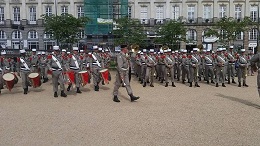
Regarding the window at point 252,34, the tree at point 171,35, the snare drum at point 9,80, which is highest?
the window at point 252,34

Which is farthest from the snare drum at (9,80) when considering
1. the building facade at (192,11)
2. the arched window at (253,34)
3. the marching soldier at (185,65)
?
the arched window at (253,34)

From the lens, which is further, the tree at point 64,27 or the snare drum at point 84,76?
the tree at point 64,27

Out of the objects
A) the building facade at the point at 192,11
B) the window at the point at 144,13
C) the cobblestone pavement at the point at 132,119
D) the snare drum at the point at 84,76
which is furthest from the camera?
the window at the point at 144,13

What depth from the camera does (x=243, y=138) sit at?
6531 millimetres

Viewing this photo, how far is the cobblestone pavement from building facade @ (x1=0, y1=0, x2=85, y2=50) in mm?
51433

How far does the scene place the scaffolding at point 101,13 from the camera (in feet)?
179

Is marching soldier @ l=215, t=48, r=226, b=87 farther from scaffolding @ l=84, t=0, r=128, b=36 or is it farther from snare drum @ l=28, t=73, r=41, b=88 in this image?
scaffolding @ l=84, t=0, r=128, b=36

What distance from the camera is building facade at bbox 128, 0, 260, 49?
6075 centimetres

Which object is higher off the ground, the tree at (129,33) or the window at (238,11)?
the window at (238,11)

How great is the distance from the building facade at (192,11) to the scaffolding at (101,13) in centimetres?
568

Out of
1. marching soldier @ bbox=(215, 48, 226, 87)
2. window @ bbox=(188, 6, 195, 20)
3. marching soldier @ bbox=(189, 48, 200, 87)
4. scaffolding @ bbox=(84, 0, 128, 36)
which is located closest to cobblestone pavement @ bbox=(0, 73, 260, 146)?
marching soldier @ bbox=(215, 48, 226, 87)

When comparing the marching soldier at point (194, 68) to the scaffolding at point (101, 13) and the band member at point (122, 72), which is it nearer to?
the band member at point (122, 72)

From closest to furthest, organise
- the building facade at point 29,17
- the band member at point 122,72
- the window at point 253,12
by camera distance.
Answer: the band member at point 122,72
the window at point 253,12
the building facade at point 29,17

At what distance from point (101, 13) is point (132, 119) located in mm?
49109
